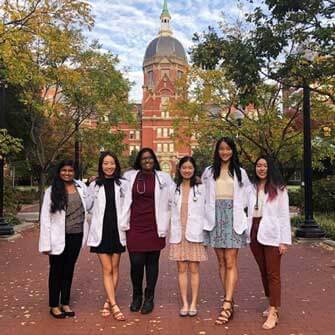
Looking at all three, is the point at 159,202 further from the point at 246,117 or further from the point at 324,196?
the point at 324,196

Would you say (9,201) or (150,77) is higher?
(150,77)

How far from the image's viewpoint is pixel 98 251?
224 inches

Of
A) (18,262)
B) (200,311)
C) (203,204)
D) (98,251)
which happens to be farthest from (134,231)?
(18,262)

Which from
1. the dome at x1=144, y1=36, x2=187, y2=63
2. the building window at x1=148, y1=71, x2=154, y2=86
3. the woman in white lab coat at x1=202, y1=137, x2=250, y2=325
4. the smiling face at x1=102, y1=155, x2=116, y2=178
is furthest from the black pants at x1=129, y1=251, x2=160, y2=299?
the building window at x1=148, y1=71, x2=154, y2=86

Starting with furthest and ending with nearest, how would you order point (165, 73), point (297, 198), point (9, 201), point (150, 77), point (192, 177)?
point (150, 77) → point (165, 73) → point (297, 198) → point (9, 201) → point (192, 177)

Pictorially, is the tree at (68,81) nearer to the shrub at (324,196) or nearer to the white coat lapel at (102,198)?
the white coat lapel at (102,198)

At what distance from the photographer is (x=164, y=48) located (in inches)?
4333

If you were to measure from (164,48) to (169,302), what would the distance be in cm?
10754

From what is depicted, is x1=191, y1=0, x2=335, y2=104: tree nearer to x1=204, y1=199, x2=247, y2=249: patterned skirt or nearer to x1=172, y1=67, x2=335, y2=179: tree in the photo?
x1=204, y1=199, x2=247, y2=249: patterned skirt

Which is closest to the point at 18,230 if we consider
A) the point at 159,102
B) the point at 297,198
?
the point at 297,198

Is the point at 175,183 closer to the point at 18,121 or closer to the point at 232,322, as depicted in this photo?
the point at 232,322

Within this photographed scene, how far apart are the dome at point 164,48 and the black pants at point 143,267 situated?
104 meters

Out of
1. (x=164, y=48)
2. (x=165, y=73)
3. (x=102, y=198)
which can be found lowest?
(x=102, y=198)

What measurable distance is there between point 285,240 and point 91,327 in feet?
7.66
